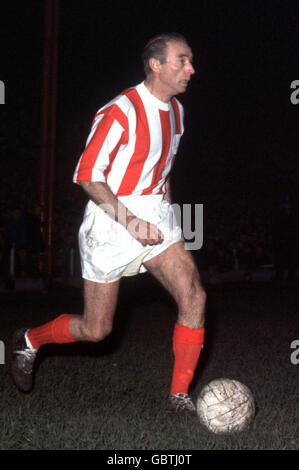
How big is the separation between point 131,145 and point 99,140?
245 mm

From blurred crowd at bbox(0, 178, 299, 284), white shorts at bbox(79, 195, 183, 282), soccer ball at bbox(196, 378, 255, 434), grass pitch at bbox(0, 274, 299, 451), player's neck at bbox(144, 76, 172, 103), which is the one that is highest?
player's neck at bbox(144, 76, 172, 103)

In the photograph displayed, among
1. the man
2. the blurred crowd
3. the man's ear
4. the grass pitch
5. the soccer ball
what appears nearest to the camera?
the grass pitch

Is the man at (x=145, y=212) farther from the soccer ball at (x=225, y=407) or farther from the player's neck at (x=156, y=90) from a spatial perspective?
the soccer ball at (x=225, y=407)

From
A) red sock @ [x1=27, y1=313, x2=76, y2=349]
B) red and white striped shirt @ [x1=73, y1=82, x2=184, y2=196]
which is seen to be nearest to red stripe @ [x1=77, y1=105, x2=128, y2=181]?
red and white striped shirt @ [x1=73, y1=82, x2=184, y2=196]

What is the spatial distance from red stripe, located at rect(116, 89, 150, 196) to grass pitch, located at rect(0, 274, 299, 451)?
133cm

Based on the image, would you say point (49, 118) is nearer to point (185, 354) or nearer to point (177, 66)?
point (177, 66)

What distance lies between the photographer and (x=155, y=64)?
3945mm

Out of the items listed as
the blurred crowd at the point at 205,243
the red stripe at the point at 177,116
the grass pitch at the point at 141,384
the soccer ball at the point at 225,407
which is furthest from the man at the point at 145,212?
the blurred crowd at the point at 205,243

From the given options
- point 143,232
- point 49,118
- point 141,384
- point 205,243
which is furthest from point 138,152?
point 205,243

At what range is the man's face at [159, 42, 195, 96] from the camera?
3902 millimetres

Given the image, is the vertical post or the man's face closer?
the man's face

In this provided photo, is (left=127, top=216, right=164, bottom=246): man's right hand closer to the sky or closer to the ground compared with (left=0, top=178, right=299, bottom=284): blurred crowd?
closer to the sky

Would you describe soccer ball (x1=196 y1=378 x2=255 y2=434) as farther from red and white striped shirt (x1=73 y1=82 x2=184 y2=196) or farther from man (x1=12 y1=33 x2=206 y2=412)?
red and white striped shirt (x1=73 y1=82 x2=184 y2=196)

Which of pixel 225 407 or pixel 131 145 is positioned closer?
pixel 225 407
